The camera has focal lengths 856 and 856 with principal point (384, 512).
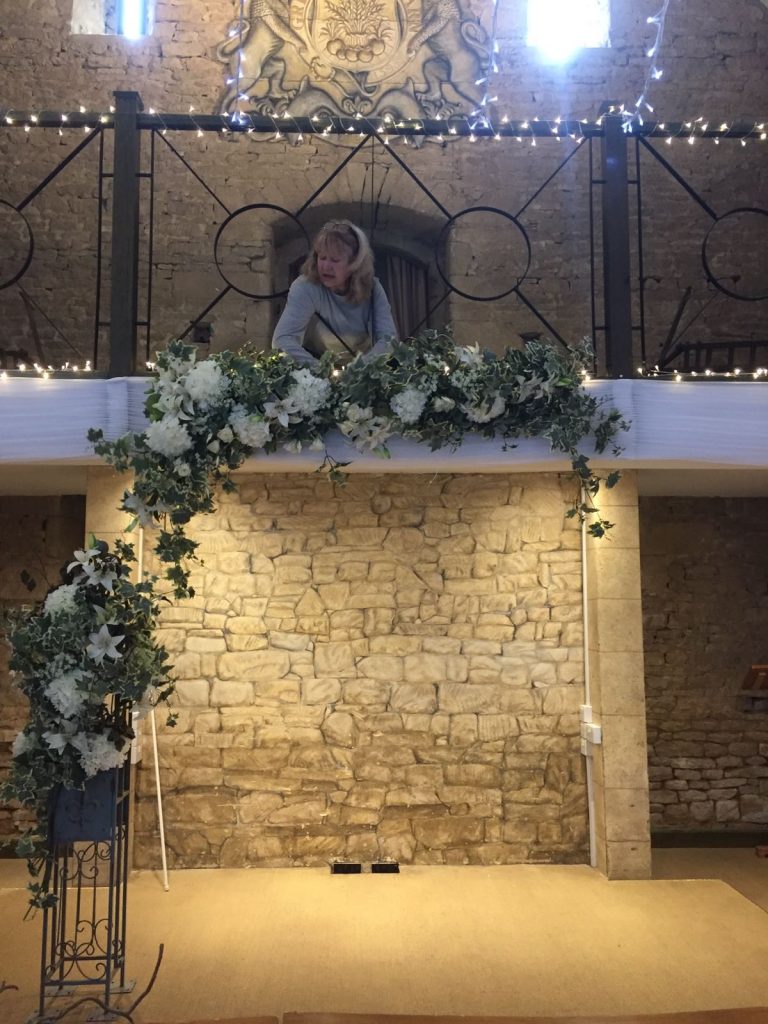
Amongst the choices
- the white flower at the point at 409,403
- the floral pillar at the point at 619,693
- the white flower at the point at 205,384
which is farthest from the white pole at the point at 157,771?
the floral pillar at the point at 619,693

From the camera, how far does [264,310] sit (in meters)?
7.16

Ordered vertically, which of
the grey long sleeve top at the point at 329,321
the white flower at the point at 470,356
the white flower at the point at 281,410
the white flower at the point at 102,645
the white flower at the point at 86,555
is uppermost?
the grey long sleeve top at the point at 329,321

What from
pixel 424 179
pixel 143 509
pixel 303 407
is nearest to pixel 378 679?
pixel 143 509

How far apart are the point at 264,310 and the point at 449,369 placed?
151 inches

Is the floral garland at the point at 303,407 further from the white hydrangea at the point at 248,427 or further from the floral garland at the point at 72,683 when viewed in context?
the floral garland at the point at 72,683

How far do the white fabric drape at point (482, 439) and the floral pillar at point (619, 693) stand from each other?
46.1 inches

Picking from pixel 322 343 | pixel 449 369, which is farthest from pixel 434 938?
pixel 322 343

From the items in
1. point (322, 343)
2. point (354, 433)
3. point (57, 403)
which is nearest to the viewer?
point (354, 433)

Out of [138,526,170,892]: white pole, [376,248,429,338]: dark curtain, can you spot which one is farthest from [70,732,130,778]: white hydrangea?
[376,248,429,338]: dark curtain

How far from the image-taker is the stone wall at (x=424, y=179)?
23.3 feet

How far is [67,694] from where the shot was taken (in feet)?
10.6

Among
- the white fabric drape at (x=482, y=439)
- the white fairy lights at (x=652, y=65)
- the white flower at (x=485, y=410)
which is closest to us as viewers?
the white flower at (x=485, y=410)

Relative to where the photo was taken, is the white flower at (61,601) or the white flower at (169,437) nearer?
the white flower at (61,601)

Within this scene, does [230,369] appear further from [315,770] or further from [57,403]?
[315,770]
